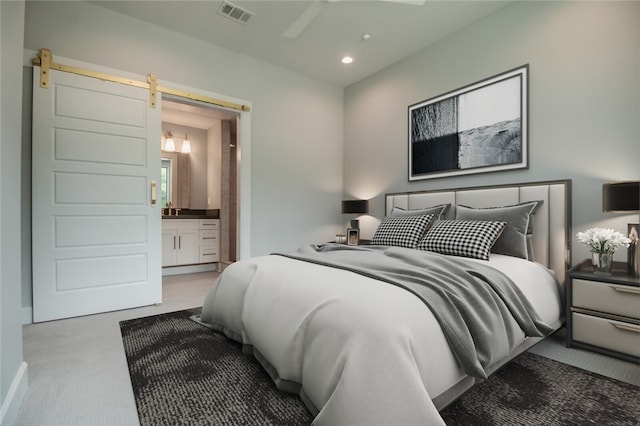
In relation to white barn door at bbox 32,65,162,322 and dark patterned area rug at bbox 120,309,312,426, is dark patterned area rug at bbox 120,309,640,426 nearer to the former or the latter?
dark patterned area rug at bbox 120,309,312,426

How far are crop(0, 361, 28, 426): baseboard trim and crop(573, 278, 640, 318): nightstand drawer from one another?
315cm

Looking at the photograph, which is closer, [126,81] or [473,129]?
[126,81]

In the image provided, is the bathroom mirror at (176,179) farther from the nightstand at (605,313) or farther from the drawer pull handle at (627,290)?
the drawer pull handle at (627,290)

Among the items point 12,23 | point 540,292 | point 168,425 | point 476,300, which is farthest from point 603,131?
point 12,23

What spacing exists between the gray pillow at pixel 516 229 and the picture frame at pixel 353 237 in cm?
168

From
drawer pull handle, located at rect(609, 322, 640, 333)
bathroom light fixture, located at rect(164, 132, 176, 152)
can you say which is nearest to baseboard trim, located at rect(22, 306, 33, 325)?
bathroom light fixture, located at rect(164, 132, 176, 152)

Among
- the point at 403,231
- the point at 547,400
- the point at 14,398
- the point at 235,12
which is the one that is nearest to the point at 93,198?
the point at 14,398

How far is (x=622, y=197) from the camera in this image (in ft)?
6.63

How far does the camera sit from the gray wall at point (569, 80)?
7.64ft

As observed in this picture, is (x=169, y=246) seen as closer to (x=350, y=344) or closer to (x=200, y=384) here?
(x=200, y=384)

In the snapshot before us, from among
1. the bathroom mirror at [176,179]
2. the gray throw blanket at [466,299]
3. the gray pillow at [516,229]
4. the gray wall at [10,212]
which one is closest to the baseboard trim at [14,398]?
the gray wall at [10,212]

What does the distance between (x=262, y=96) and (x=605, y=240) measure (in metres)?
3.72

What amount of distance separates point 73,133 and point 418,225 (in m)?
3.31

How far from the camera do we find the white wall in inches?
116
